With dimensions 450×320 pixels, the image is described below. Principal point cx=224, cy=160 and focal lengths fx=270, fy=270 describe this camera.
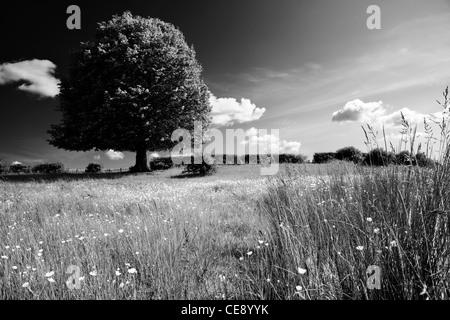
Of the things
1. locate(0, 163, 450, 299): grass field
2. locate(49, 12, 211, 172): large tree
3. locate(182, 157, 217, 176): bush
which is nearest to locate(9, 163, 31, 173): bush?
locate(49, 12, 211, 172): large tree

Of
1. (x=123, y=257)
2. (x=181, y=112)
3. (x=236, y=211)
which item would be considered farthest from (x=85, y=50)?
(x=123, y=257)

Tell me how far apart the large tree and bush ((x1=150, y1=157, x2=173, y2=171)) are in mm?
9106

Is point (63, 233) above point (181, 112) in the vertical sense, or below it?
below

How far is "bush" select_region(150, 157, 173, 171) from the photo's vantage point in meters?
37.7

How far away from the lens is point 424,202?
2.69 metres

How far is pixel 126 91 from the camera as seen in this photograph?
24.2 m

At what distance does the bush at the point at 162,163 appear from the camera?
37.7 m

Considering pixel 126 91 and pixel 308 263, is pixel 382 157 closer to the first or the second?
pixel 308 263

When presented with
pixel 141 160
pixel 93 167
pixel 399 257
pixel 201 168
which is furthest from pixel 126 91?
pixel 399 257

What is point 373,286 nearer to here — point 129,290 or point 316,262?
point 316,262

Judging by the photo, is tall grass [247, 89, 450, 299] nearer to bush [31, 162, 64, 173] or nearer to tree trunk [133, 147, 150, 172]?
tree trunk [133, 147, 150, 172]

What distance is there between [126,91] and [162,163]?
15030mm

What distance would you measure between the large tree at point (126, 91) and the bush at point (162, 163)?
9106 mm
